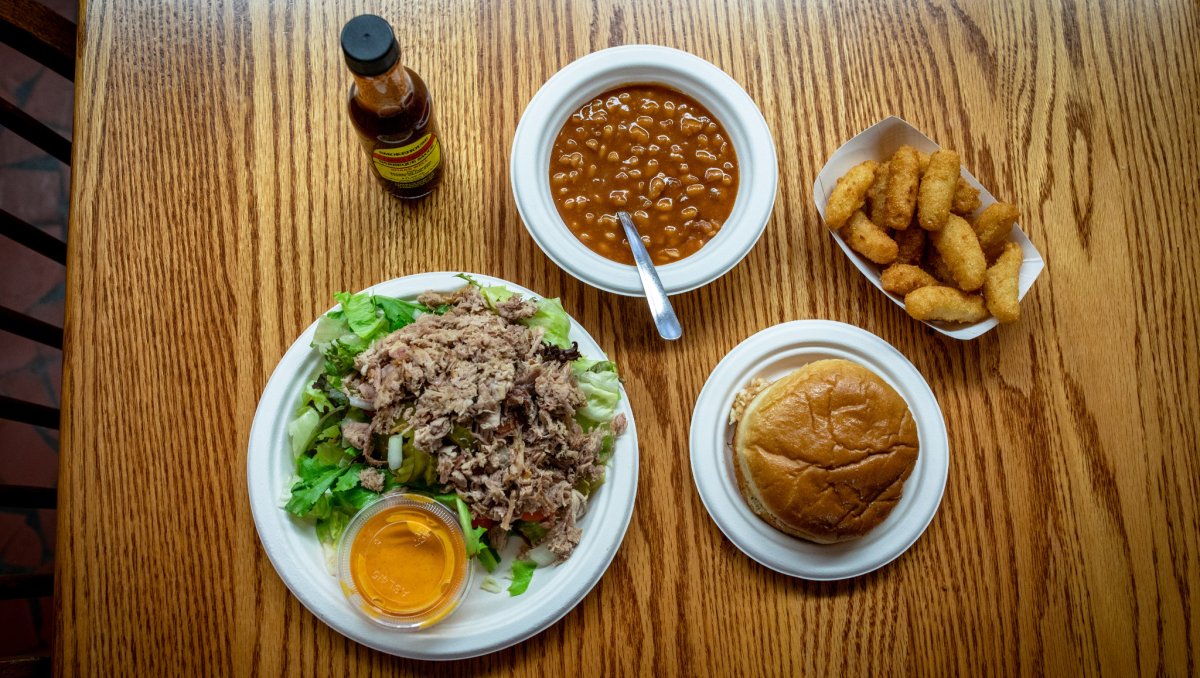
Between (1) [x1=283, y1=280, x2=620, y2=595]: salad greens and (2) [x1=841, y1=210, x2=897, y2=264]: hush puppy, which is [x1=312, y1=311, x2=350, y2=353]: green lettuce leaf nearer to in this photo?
(1) [x1=283, y1=280, x2=620, y2=595]: salad greens

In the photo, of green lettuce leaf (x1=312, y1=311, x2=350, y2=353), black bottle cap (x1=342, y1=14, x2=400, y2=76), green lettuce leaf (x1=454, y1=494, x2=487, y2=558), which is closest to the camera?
black bottle cap (x1=342, y1=14, x2=400, y2=76)

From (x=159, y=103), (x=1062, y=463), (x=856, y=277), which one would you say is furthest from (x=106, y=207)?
(x=1062, y=463)

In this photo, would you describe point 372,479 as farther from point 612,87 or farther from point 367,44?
point 612,87

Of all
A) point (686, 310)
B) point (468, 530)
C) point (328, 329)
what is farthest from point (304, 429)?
point (686, 310)

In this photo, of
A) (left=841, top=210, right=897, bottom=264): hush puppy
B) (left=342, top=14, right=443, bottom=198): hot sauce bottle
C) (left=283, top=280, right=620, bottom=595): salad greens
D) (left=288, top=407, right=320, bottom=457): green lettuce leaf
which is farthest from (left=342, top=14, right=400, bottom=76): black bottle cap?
(left=841, top=210, right=897, bottom=264): hush puppy

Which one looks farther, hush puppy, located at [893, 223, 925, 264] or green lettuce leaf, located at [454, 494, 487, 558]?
hush puppy, located at [893, 223, 925, 264]

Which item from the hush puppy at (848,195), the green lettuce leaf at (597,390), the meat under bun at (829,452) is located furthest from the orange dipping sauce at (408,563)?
the hush puppy at (848,195)

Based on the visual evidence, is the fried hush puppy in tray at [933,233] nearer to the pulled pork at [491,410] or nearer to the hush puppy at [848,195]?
the hush puppy at [848,195]
